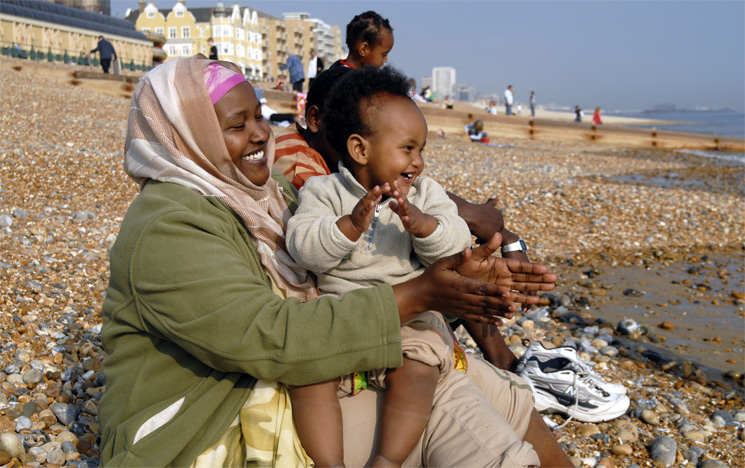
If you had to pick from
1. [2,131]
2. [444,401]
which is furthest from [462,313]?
[2,131]

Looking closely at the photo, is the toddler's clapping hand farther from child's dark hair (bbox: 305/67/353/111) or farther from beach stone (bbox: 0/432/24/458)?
beach stone (bbox: 0/432/24/458)

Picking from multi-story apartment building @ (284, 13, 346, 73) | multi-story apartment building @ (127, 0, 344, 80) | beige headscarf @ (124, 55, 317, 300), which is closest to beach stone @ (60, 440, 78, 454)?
beige headscarf @ (124, 55, 317, 300)

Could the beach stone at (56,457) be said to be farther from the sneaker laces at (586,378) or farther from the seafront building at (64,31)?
the seafront building at (64,31)

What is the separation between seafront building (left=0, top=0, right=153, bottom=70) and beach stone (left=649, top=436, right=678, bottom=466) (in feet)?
129

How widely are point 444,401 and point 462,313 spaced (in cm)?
41

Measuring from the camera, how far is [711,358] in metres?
4.86

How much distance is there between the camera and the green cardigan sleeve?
1813 millimetres

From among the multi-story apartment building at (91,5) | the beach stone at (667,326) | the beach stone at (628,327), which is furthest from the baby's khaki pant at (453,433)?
the multi-story apartment building at (91,5)

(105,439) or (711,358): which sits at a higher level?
(105,439)

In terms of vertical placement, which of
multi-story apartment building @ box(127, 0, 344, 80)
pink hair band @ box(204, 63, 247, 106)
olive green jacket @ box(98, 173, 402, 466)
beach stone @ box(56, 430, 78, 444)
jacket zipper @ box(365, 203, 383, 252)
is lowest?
beach stone @ box(56, 430, 78, 444)

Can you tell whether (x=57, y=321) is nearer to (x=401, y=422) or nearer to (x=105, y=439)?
(x=105, y=439)

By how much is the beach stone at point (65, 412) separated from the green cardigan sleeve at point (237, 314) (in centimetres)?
153

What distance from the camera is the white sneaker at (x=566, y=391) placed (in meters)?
3.58

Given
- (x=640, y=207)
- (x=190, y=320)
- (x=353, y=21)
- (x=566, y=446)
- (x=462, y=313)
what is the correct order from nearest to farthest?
(x=190, y=320)
(x=462, y=313)
(x=566, y=446)
(x=353, y=21)
(x=640, y=207)
